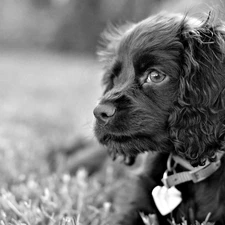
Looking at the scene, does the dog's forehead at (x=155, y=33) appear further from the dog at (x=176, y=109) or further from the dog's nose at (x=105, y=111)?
→ the dog's nose at (x=105, y=111)

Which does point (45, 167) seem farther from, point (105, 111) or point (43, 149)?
point (105, 111)

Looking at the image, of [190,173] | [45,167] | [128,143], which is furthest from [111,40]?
[45,167]

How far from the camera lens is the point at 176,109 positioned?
2.08m

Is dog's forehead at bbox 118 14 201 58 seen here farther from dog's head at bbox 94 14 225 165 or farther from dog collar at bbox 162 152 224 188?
dog collar at bbox 162 152 224 188

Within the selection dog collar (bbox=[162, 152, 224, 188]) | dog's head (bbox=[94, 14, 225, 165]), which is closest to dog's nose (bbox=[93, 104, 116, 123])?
dog's head (bbox=[94, 14, 225, 165])

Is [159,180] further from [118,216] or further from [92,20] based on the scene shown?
[92,20]

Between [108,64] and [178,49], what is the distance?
24.3 inches

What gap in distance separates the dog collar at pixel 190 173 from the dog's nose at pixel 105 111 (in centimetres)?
51

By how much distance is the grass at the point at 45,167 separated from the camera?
8.48ft

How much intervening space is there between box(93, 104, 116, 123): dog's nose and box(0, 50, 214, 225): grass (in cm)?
36

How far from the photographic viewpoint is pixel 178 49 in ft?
7.06

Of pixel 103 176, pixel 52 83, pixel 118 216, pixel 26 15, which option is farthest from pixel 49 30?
pixel 118 216

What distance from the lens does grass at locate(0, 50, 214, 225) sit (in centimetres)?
258

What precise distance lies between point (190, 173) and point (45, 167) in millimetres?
1722
